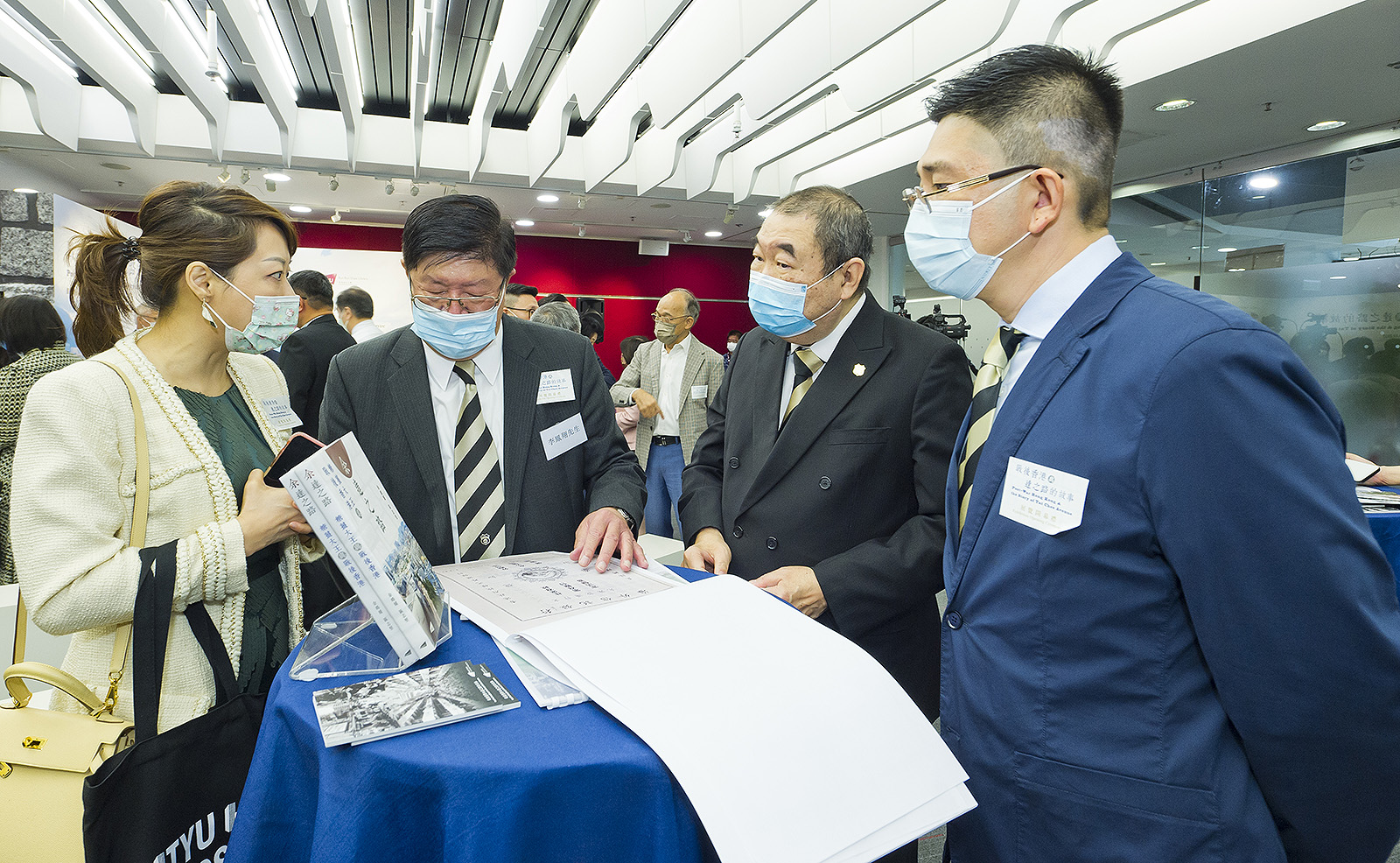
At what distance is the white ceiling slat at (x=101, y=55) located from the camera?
448 centimetres

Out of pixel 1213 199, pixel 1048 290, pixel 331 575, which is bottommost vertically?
pixel 331 575

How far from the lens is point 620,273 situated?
44.2 ft

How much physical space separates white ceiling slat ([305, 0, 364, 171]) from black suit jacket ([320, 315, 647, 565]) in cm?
338

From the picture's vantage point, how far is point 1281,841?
3.31 ft

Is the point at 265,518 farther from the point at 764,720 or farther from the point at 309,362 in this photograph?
Result: the point at 309,362

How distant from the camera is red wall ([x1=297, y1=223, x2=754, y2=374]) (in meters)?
11.8

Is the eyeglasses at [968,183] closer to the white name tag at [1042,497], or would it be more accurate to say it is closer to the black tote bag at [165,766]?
the white name tag at [1042,497]

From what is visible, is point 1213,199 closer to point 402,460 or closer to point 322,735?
point 402,460

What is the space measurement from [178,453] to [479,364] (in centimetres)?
66

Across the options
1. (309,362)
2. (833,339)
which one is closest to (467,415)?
(833,339)

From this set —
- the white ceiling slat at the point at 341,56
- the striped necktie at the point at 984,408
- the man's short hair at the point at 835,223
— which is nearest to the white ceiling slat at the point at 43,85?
the white ceiling slat at the point at 341,56

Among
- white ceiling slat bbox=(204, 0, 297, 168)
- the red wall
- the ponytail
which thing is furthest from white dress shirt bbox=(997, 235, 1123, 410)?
A: the red wall

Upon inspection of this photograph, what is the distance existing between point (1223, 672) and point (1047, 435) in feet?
1.21

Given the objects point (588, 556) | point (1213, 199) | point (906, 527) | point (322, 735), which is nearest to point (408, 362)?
point (588, 556)
